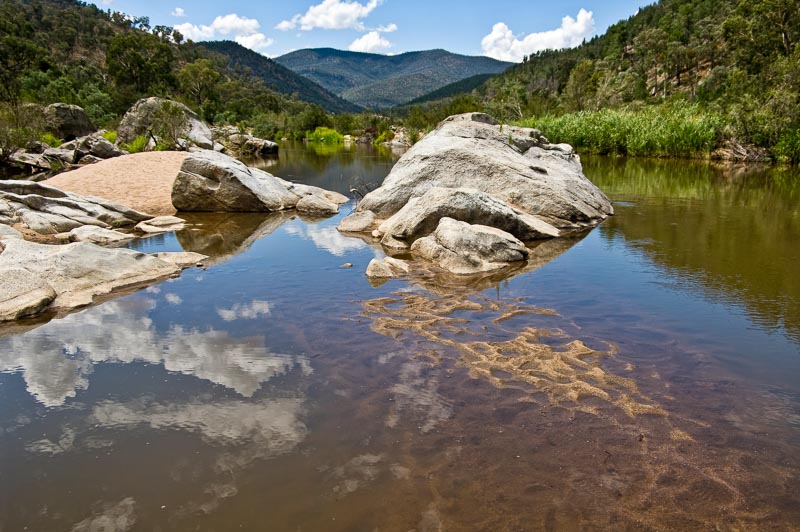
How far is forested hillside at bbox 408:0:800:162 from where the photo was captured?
30.6m

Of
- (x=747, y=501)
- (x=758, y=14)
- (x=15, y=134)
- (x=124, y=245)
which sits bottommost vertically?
(x=747, y=501)

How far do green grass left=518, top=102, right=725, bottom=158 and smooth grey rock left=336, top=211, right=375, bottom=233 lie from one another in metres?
28.5

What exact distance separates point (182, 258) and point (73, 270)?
2.16 meters

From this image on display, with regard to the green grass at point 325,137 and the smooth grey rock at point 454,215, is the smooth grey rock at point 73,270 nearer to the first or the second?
the smooth grey rock at point 454,215

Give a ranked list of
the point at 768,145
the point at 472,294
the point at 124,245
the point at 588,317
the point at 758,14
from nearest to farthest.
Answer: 1. the point at 588,317
2. the point at 472,294
3. the point at 124,245
4. the point at 768,145
5. the point at 758,14

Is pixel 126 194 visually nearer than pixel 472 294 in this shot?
No

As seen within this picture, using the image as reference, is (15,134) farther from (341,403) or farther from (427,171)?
(341,403)

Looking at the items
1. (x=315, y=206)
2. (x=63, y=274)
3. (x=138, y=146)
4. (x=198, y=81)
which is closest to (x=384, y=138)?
(x=198, y=81)

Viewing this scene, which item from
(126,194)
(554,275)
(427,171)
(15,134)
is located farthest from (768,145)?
(15,134)

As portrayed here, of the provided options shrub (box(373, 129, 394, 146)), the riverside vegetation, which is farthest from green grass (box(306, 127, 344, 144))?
shrub (box(373, 129, 394, 146))

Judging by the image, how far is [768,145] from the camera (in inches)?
1214

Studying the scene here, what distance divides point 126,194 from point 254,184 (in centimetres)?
433

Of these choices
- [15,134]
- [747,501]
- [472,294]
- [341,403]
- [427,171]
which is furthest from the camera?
[15,134]

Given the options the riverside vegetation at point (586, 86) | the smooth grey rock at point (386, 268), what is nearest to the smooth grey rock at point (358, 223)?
the smooth grey rock at point (386, 268)
